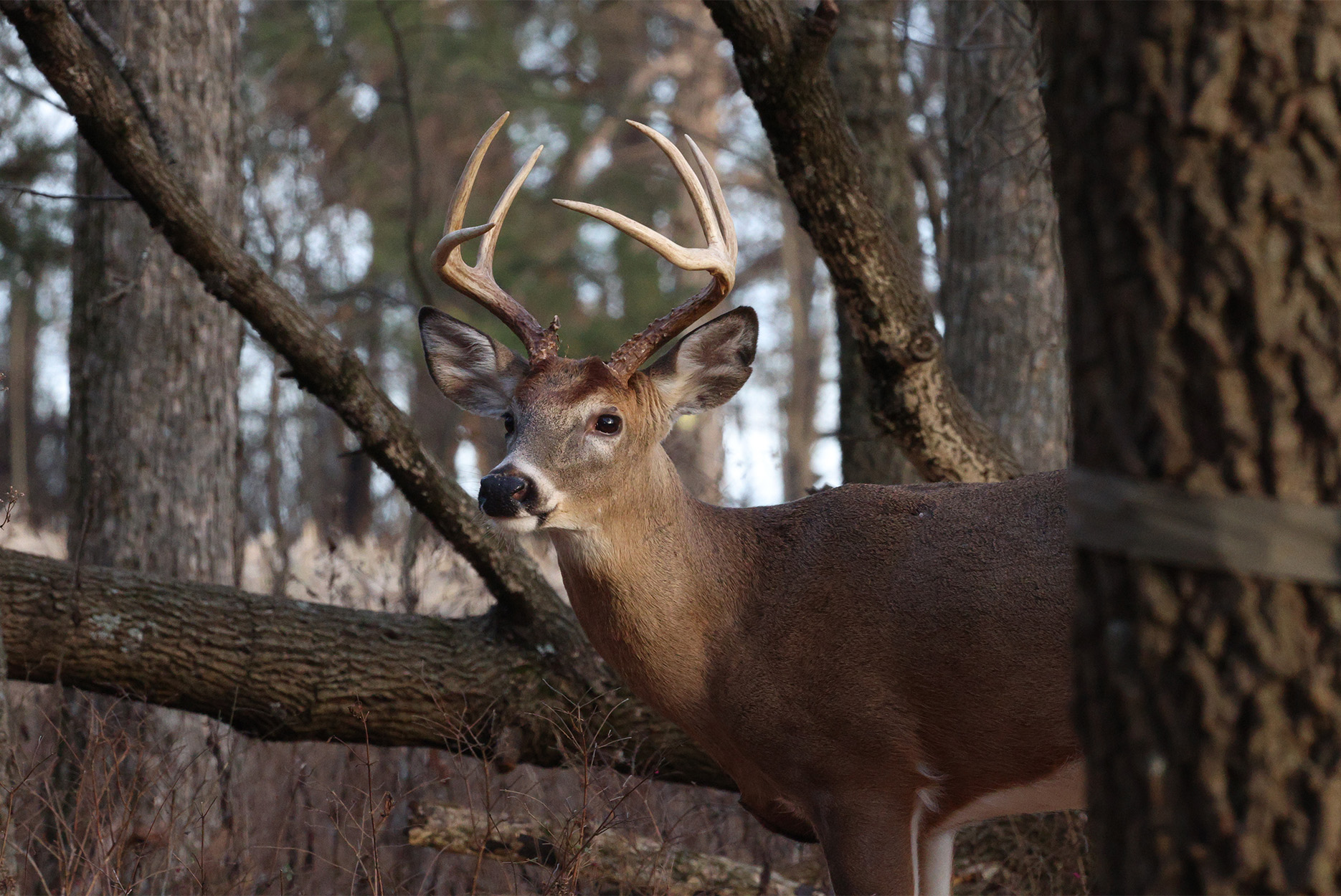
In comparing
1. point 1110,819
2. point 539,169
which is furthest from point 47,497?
point 1110,819

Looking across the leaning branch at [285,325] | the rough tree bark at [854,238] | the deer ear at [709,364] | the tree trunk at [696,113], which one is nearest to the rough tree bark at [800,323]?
the tree trunk at [696,113]

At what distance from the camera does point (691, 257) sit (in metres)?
4.84

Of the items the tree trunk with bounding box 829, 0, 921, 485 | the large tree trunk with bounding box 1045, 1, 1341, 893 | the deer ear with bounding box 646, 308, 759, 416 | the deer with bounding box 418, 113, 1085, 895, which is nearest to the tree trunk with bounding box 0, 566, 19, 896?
the deer with bounding box 418, 113, 1085, 895

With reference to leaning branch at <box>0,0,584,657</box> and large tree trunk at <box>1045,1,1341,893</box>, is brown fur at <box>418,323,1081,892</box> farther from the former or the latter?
large tree trunk at <box>1045,1,1341,893</box>

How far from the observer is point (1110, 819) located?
221cm

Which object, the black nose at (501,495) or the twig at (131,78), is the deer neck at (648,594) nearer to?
the black nose at (501,495)

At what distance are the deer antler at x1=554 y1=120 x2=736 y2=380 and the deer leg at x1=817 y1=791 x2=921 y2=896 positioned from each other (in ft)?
6.22

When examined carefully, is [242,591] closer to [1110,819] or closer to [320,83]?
[1110,819]

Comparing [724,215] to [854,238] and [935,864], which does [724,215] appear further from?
[935,864]

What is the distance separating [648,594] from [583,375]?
3.03ft

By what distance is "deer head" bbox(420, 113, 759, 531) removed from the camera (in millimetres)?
4617

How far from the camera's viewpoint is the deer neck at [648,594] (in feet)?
15.0

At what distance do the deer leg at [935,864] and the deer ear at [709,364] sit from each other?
1.95 m

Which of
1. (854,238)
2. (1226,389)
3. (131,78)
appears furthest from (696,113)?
(1226,389)
